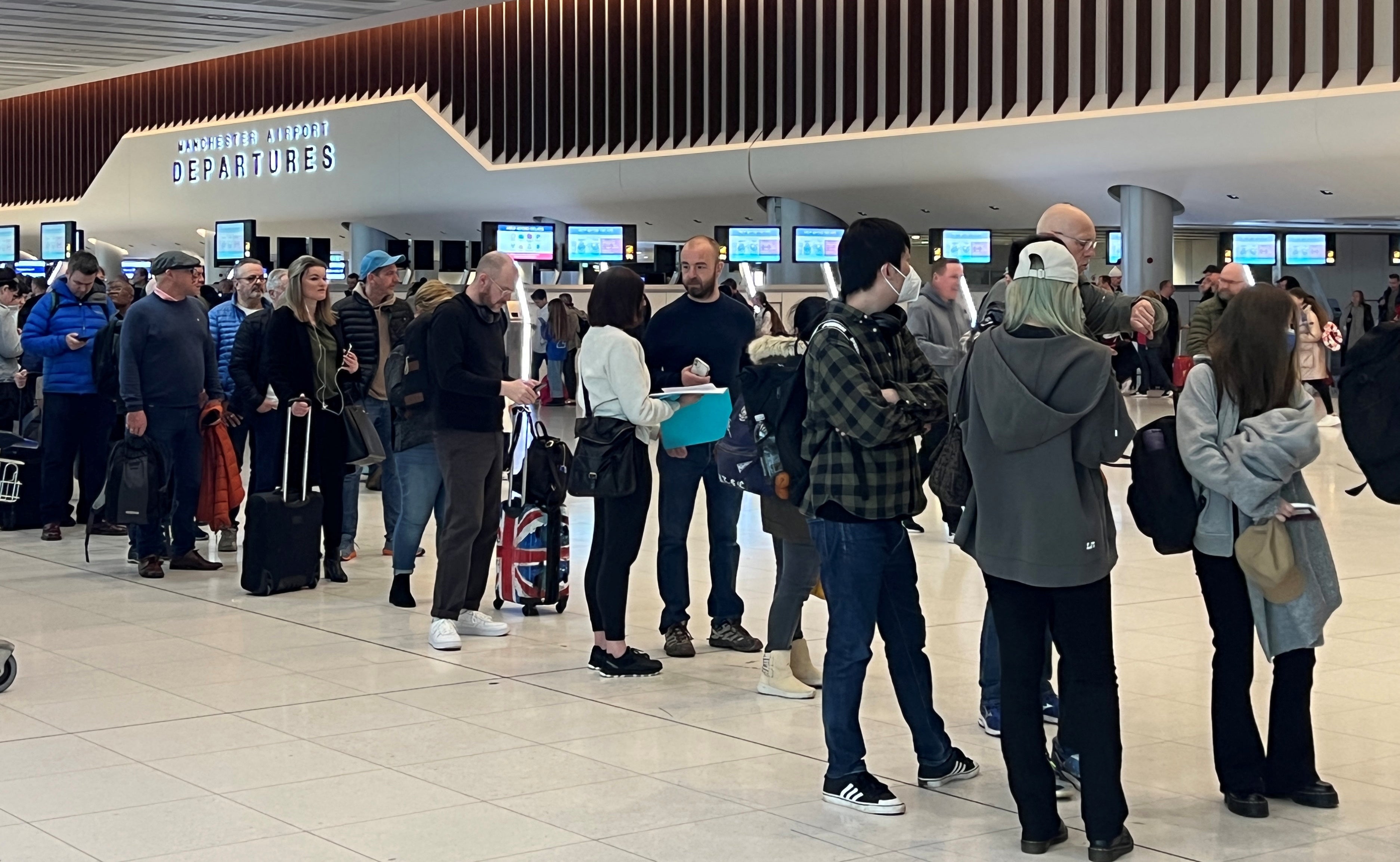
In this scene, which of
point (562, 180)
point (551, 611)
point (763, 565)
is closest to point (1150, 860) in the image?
point (551, 611)

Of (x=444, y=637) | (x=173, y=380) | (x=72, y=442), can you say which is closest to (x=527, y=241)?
(x=72, y=442)

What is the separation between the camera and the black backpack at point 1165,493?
4129 millimetres

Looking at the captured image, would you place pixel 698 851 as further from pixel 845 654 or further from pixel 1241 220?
pixel 1241 220

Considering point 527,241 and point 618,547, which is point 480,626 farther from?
point 527,241

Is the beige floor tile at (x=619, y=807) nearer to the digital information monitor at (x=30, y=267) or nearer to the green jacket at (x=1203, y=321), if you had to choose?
the green jacket at (x=1203, y=321)

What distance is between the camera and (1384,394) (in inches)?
149

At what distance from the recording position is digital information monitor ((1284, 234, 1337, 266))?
93.7 ft

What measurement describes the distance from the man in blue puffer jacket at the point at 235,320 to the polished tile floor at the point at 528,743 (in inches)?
60.5

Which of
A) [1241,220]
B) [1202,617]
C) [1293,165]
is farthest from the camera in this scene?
[1241,220]

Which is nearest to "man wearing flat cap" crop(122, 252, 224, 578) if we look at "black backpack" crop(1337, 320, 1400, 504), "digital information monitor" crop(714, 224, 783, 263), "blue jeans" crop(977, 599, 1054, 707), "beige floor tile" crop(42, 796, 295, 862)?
"beige floor tile" crop(42, 796, 295, 862)

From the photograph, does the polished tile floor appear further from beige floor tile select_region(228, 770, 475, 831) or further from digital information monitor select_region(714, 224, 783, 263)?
digital information monitor select_region(714, 224, 783, 263)

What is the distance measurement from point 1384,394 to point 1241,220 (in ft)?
64.2

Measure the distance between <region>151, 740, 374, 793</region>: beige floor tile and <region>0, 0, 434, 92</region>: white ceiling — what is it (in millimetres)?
15869

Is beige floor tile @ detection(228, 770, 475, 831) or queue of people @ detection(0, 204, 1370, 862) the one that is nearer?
queue of people @ detection(0, 204, 1370, 862)
